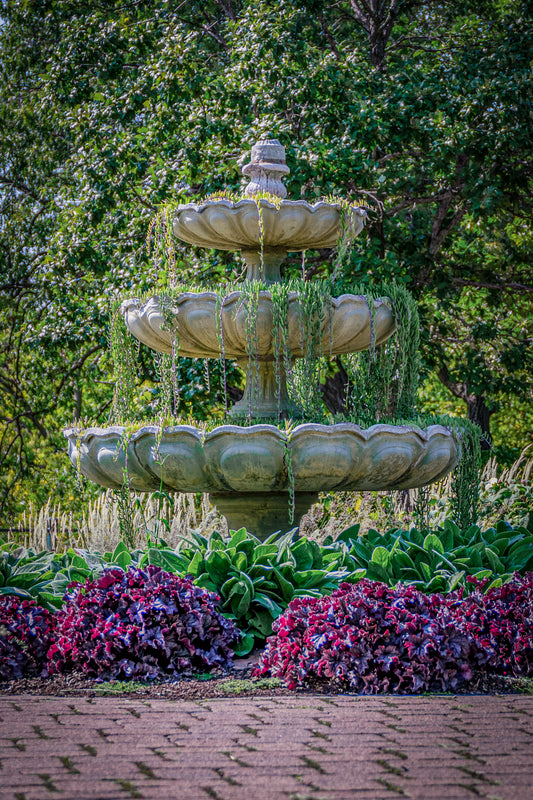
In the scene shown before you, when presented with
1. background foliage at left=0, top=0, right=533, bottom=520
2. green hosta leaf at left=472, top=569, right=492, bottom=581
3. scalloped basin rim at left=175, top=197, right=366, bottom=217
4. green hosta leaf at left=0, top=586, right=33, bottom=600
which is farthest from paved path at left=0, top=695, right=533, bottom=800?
background foliage at left=0, top=0, right=533, bottom=520

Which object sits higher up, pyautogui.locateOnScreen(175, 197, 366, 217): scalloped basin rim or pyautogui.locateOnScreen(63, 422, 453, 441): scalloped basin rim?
pyautogui.locateOnScreen(175, 197, 366, 217): scalloped basin rim

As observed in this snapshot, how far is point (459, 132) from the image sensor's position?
36.8ft

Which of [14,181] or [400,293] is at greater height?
[14,181]

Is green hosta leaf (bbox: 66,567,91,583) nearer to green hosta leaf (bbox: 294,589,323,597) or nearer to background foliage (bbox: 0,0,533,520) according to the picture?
green hosta leaf (bbox: 294,589,323,597)

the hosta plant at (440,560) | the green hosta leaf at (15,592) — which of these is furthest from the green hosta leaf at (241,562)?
the green hosta leaf at (15,592)

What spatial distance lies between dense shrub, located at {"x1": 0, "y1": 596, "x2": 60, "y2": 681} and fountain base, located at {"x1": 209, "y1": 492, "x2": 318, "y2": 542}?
2.04m

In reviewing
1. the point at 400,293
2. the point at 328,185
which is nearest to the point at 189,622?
the point at 400,293

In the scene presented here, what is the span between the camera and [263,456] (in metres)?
5.97

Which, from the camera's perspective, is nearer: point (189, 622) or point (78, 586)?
point (189, 622)

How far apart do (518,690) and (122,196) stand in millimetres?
9382

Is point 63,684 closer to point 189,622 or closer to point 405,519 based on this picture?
point 189,622

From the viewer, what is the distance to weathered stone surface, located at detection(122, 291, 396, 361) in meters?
6.53

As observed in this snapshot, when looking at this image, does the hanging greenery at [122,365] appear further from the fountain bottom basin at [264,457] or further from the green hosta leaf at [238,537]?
the green hosta leaf at [238,537]

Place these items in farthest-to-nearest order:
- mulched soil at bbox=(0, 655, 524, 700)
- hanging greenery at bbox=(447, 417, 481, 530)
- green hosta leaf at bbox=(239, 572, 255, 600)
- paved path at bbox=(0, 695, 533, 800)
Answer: hanging greenery at bbox=(447, 417, 481, 530)
green hosta leaf at bbox=(239, 572, 255, 600)
mulched soil at bbox=(0, 655, 524, 700)
paved path at bbox=(0, 695, 533, 800)
